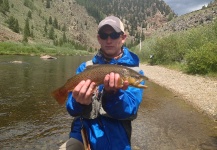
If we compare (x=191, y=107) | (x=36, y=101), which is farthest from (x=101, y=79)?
(x=191, y=107)

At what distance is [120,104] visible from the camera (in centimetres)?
298

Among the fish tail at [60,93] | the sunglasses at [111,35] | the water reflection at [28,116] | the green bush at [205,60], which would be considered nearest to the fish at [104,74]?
the fish tail at [60,93]

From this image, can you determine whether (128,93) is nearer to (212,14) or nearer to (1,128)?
(1,128)

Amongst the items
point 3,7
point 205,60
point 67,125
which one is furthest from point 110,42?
point 3,7

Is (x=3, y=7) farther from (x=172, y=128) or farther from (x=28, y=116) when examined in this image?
(x=172, y=128)

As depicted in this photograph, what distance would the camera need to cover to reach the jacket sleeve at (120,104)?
296 centimetres

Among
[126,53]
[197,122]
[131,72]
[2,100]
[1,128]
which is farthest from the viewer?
[2,100]

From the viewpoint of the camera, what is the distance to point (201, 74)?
77.9 feet

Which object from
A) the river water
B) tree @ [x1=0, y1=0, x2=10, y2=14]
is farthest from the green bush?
Result: tree @ [x1=0, y1=0, x2=10, y2=14]

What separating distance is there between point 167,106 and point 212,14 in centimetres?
6067

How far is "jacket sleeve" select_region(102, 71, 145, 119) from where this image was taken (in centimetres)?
296

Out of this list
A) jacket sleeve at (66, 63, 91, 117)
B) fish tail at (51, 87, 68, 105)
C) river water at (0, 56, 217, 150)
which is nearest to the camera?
jacket sleeve at (66, 63, 91, 117)

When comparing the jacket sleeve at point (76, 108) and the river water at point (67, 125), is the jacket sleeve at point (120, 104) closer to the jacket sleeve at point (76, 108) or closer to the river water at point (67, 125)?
the jacket sleeve at point (76, 108)

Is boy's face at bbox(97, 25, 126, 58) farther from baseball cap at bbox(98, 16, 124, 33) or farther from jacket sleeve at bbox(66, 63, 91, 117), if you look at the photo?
jacket sleeve at bbox(66, 63, 91, 117)
